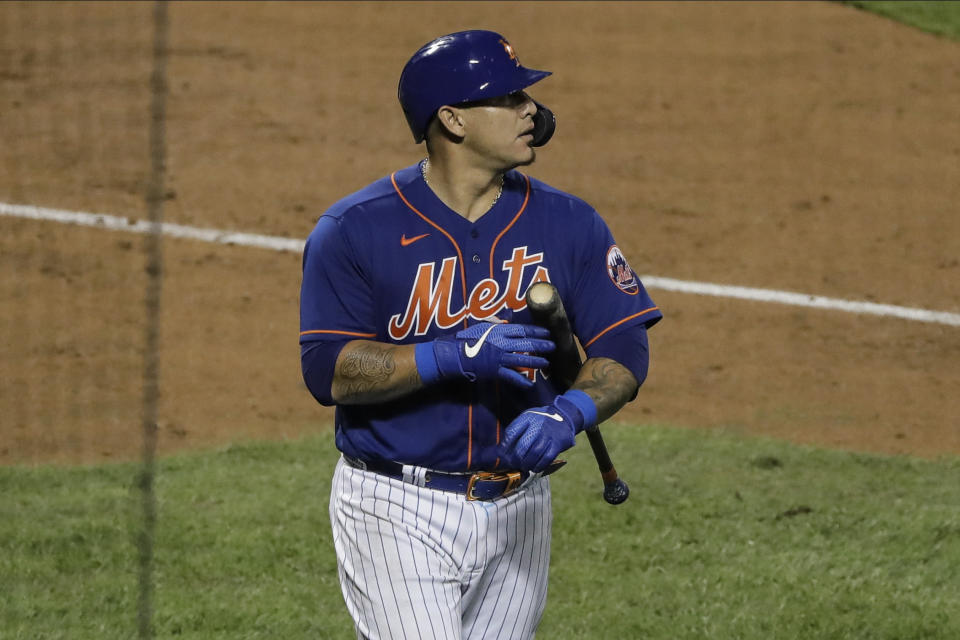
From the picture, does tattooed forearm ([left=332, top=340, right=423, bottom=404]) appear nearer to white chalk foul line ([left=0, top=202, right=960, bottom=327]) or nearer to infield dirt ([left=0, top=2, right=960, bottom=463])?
infield dirt ([left=0, top=2, right=960, bottom=463])

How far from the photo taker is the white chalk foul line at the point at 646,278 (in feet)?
27.9

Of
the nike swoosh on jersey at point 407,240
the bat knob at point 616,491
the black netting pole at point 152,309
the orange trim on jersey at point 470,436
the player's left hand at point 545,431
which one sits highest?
the nike swoosh on jersey at point 407,240

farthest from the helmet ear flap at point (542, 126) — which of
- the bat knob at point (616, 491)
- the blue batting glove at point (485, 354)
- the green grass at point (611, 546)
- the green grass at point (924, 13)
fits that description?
the green grass at point (924, 13)

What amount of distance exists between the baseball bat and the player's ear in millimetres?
434

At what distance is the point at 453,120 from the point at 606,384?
766 millimetres

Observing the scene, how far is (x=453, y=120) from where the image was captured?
12.4 ft

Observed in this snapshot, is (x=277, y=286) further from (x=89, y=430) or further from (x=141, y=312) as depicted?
(x=89, y=430)

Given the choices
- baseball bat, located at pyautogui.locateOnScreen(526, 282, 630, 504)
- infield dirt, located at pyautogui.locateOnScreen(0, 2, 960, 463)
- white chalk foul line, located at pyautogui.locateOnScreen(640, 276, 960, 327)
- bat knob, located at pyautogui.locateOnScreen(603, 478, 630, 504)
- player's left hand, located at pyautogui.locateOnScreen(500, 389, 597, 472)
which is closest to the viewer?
player's left hand, located at pyautogui.locateOnScreen(500, 389, 597, 472)

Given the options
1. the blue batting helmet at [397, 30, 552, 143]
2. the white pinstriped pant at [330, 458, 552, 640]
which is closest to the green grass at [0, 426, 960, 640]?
the white pinstriped pant at [330, 458, 552, 640]

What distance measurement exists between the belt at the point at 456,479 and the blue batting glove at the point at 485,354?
31 cm

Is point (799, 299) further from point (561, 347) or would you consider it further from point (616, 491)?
point (561, 347)

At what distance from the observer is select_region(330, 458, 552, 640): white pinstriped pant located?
148 inches

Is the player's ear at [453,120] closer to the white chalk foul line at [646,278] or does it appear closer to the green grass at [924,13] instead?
the white chalk foul line at [646,278]

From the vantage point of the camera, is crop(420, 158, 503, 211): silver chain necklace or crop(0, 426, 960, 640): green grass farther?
crop(0, 426, 960, 640): green grass
